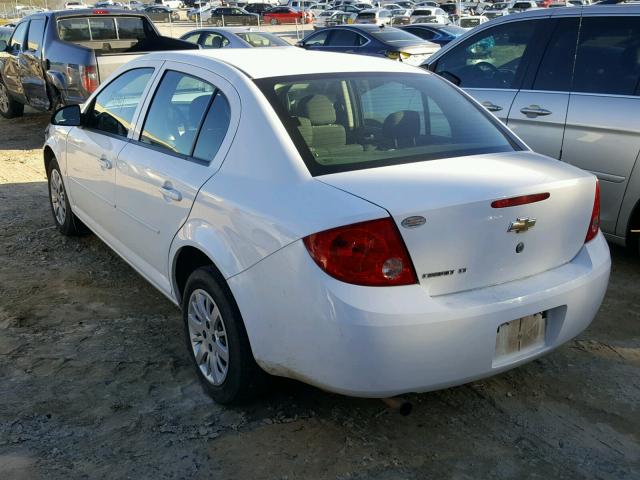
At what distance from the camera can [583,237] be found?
301 centimetres

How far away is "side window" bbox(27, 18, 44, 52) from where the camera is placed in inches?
403

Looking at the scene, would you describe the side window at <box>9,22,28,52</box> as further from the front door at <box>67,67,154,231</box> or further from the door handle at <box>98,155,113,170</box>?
the door handle at <box>98,155,113,170</box>

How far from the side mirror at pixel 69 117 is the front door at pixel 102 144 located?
60 millimetres

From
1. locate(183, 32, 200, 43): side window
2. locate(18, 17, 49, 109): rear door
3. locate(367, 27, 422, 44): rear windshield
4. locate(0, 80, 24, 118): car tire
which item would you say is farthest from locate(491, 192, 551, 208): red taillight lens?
locate(183, 32, 200, 43): side window

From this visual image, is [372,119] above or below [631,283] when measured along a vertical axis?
above

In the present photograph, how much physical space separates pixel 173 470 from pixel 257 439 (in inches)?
15.0

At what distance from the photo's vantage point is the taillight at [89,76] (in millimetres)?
8938

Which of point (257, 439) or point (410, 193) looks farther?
point (257, 439)

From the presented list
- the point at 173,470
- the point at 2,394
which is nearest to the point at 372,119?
the point at 173,470

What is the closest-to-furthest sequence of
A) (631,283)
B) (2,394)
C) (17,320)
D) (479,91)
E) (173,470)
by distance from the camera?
(173,470) < (2,394) < (17,320) < (631,283) < (479,91)

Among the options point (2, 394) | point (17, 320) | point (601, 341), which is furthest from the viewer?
point (17, 320)

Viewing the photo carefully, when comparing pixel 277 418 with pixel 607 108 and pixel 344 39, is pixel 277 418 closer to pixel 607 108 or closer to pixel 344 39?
pixel 607 108

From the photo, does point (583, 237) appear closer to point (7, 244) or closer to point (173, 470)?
point (173, 470)

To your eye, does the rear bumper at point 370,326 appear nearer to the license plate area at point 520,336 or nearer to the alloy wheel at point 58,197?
the license plate area at point 520,336
